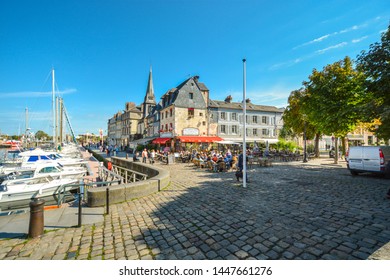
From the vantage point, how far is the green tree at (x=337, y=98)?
12.8 m

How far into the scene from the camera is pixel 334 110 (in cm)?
1334

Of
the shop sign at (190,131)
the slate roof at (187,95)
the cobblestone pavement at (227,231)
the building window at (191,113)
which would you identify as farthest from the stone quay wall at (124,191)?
the slate roof at (187,95)

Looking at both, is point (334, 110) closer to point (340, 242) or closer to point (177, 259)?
point (340, 242)

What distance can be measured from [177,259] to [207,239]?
0.75 m

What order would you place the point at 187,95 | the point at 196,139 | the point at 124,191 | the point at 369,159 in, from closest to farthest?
the point at 124,191
the point at 369,159
the point at 196,139
the point at 187,95

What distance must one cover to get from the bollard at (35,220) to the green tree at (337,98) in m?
15.6

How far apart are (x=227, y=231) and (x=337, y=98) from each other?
49.2 ft

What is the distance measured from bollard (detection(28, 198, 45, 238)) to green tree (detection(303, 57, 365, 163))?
15647mm

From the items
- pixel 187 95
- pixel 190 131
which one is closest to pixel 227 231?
pixel 190 131

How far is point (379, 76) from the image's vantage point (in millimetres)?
10109

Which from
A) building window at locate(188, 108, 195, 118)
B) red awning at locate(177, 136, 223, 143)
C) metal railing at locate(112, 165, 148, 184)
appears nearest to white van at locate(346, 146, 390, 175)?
metal railing at locate(112, 165, 148, 184)

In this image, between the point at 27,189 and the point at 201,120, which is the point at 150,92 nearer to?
the point at 201,120

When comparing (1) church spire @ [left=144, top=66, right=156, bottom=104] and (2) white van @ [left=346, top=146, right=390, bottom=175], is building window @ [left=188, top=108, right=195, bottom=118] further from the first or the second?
(1) church spire @ [left=144, top=66, right=156, bottom=104]
